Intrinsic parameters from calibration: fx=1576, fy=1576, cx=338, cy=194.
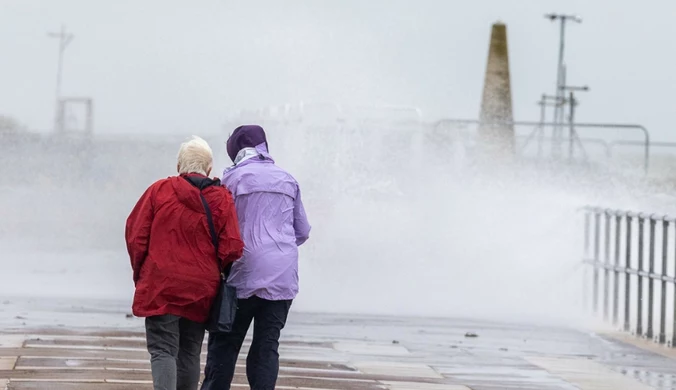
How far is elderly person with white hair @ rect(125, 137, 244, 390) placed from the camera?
798 centimetres

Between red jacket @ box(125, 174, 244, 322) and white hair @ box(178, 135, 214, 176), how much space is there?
0.13m

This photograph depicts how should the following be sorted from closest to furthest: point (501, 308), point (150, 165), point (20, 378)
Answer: point (20, 378)
point (501, 308)
point (150, 165)

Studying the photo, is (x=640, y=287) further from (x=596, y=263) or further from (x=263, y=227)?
(x=263, y=227)

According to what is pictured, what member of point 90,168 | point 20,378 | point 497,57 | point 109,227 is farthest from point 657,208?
point 20,378

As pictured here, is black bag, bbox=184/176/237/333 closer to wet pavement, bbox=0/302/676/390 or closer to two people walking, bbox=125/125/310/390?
two people walking, bbox=125/125/310/390

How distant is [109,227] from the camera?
113 feet

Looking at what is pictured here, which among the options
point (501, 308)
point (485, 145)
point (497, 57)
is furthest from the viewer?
point (497, 57)

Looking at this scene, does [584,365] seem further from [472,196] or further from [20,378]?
[472,196]

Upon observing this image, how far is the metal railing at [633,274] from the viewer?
1375 centimetres

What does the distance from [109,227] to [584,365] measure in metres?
23.5

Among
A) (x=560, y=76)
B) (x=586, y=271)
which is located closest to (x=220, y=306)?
(x=586, y=271)

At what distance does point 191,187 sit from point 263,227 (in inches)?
21.7

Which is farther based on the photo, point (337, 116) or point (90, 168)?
point (90, 168)

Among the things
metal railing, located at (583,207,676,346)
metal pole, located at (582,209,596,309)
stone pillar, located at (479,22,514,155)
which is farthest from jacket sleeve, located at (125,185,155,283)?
stone pillar, located at (479,22,514,155)
